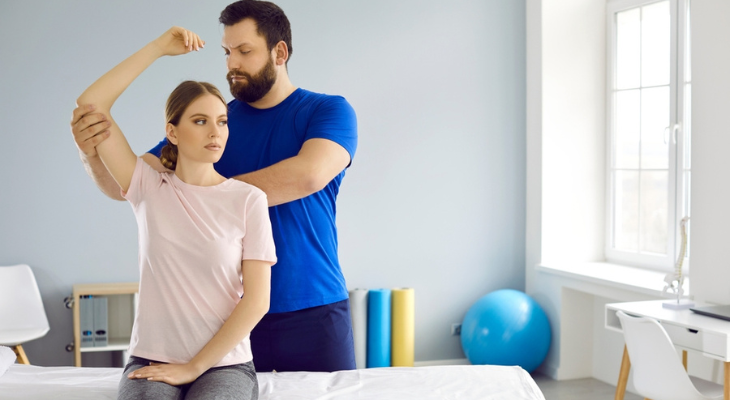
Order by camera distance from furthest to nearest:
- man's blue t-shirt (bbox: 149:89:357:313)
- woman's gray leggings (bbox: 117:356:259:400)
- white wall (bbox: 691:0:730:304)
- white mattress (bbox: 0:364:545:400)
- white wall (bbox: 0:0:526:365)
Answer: white wall (bbox: 0:0:526:365), white wall (bbox: 691:0:730:304), man's blue t-shirt (bbox: 149:89:357:313), white mattress (bbox: 0:364:545:400), woman's gray leggings (bbox: 117:356:259:400)

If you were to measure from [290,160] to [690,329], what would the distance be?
1844 millimetres

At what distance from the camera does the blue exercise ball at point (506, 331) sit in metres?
3.87

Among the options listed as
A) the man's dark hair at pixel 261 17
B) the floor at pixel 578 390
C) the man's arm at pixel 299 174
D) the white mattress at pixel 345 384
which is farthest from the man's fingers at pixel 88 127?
the floor at pixel 578 390

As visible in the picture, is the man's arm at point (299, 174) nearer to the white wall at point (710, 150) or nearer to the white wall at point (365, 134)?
the white wall at point (710, 150)

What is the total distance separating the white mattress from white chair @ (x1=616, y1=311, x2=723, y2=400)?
966 mm

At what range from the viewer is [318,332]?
1.86 meters

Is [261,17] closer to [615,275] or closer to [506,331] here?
[506,331]

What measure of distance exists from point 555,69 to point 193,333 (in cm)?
334

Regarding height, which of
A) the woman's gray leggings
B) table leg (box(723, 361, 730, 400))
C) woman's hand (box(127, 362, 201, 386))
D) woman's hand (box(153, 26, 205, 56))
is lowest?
table leg (box(723, 361, 730, 400))

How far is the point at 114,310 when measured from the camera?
3.74 meters

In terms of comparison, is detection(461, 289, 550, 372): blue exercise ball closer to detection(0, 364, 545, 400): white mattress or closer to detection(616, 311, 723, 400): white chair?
detection(616, 311, 723, 400): white chair

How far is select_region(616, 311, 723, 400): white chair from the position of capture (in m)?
2.57

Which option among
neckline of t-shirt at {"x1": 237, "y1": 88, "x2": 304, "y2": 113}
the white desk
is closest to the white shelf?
neckline of t-shirt at {"x1": 237, "y1": 88, "x2": 304, "y2": 113}

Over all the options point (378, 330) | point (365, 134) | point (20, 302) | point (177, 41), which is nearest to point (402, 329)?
point (378, 330)
